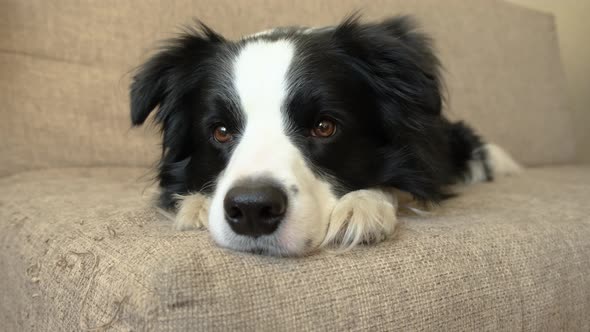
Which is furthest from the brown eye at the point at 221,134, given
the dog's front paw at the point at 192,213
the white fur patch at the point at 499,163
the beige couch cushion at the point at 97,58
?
the white fur patch at the point at 499,163

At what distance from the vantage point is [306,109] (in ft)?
4.21

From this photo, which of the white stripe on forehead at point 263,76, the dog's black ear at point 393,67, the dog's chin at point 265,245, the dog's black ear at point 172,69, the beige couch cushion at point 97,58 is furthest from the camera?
the beige couch cushion at point 97,58

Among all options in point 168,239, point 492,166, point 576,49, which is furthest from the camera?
point 576,49

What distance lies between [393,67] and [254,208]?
0.66 meters

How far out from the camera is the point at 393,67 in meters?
1.43

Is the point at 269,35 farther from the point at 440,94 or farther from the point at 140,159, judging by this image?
the point at 140,159

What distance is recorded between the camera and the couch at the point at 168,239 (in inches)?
32.8

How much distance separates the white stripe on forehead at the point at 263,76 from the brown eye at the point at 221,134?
9cm

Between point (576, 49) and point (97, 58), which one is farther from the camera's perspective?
point (576, 49)

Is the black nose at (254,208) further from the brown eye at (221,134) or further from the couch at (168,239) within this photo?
the brown eye at (221,134)

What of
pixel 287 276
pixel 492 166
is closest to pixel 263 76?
pixel 287 276

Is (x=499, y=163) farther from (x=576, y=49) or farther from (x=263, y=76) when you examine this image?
(x=576, y=49)

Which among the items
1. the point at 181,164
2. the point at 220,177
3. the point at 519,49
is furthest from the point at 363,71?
the point at 519,49

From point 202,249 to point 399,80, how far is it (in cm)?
80
